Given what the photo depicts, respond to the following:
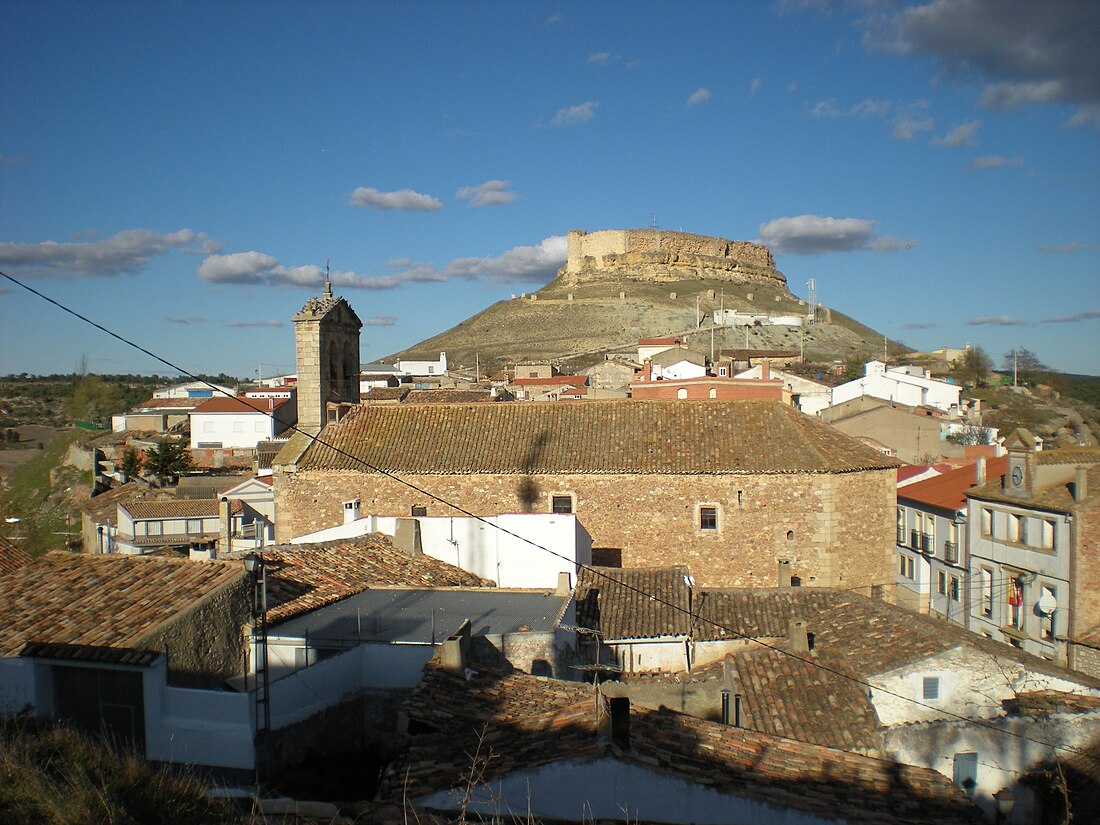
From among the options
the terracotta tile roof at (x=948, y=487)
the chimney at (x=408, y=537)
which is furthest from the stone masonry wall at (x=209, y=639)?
the terracotta tile roof at (x=948, y=487)

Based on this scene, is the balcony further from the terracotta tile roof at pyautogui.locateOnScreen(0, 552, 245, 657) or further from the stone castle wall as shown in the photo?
the stone castle wall

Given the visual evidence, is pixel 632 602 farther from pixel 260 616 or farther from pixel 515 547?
pixel 260 616

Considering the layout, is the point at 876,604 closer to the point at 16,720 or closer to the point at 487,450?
the point at 487,450

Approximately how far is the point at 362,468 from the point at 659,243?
108989 millimetres

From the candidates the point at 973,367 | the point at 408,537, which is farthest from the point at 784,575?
the point at 973,367

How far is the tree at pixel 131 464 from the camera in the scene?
39.3m

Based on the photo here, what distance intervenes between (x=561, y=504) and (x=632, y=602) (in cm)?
532

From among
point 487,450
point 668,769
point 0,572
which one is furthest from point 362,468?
point 668,769

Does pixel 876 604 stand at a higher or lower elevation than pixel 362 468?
lower

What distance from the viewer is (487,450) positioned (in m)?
20.7

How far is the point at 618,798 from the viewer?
636cm

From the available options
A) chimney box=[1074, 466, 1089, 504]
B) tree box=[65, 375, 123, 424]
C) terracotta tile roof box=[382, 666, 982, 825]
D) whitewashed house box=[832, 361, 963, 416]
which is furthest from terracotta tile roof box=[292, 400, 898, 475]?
tree box=[65, 375, 123, 424]

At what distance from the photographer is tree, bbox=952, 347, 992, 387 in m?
66.4

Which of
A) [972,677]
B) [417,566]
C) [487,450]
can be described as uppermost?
[487,450]
